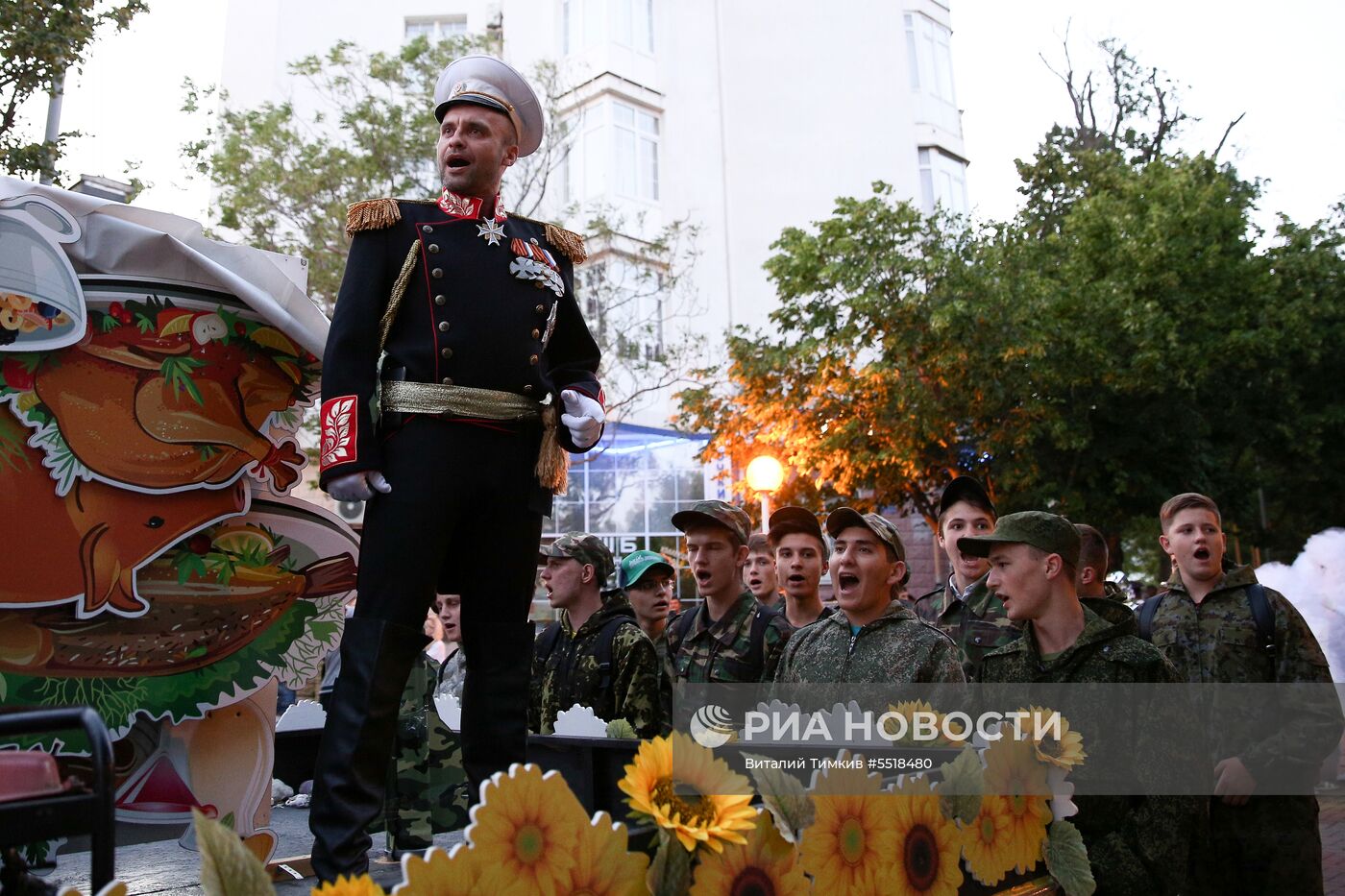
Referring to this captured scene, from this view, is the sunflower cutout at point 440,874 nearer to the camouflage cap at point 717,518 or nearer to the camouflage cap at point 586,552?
the camouflage cap at point 717,518

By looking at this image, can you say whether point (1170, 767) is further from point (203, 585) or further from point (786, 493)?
point (786, 493)

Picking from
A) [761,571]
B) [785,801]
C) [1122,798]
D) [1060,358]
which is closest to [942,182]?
[1060,358]

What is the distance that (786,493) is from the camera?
15.5 meters

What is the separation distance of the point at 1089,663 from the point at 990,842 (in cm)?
99

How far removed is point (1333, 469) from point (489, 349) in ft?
61.2

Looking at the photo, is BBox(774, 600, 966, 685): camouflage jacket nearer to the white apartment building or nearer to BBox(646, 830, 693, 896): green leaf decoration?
BBox(646, 830, 693, 896): green leaf decoration

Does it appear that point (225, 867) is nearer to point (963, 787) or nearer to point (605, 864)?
point (605, 864)

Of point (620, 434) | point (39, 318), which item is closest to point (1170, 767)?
point (39, 318)

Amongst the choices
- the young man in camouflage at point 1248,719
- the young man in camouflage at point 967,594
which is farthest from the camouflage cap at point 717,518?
the young man in camouflage at point 1248,719

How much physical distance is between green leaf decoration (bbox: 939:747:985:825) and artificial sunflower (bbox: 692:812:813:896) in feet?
1.70

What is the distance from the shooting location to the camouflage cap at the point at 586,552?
17.0 feet

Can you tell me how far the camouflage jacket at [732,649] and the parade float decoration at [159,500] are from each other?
171 cm

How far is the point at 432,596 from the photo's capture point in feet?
8.45

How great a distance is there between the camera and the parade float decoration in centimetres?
279
